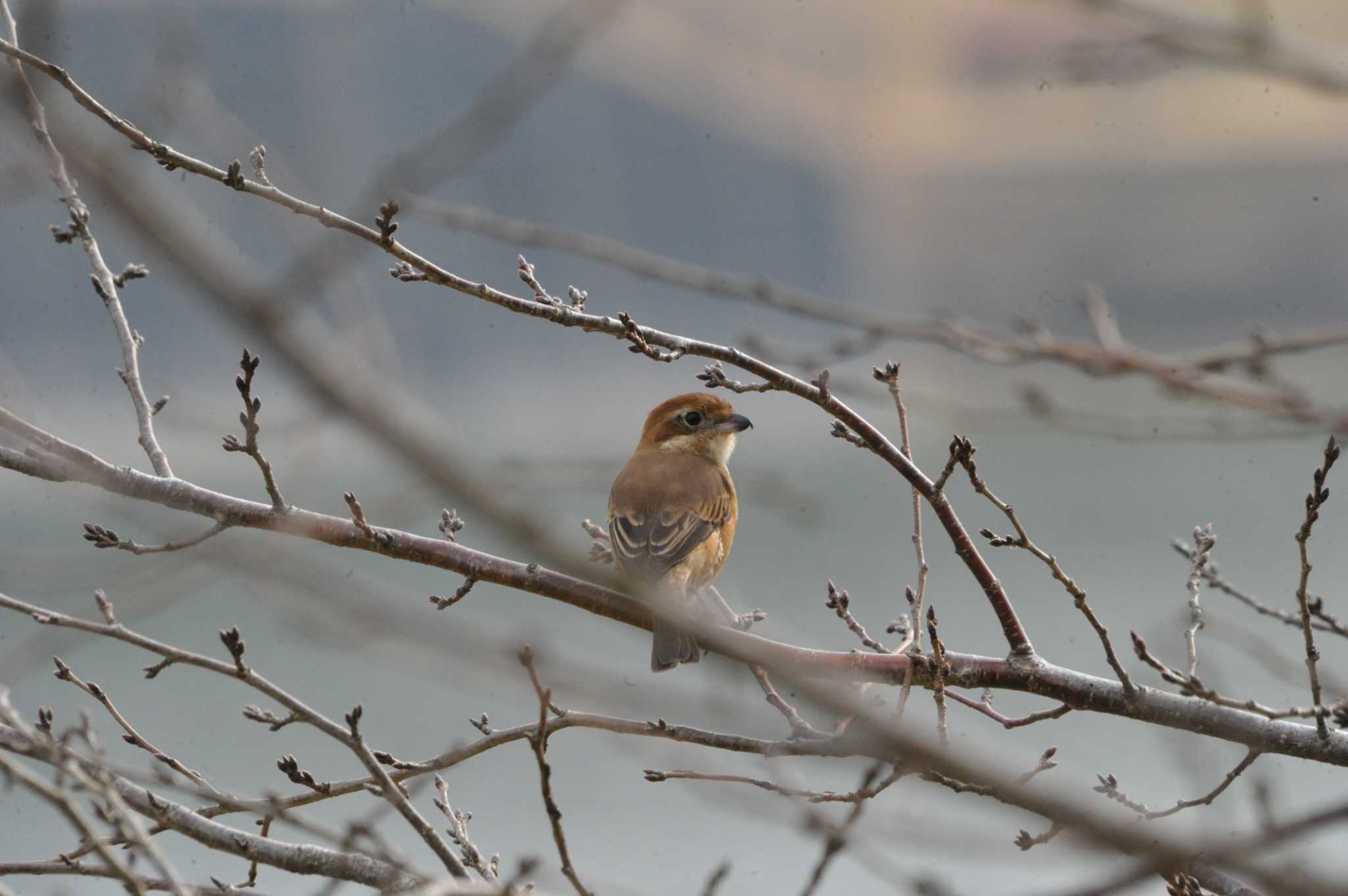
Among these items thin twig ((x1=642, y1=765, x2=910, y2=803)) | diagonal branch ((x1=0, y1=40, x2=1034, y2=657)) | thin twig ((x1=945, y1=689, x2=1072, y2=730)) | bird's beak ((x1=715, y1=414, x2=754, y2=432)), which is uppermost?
bird's beak ((x1=715, y1=414, x2=754, y2=432))

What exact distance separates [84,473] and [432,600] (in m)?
0.86

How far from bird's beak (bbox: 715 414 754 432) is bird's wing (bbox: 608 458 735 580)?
0.92 feet

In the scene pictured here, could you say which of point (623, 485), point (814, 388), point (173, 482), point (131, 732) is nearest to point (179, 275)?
point (814, 388)

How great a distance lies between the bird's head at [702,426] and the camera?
529 cm

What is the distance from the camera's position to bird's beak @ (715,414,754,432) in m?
5.19

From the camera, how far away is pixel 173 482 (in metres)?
2.94

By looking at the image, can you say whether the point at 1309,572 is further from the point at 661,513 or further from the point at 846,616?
the point at 661,513

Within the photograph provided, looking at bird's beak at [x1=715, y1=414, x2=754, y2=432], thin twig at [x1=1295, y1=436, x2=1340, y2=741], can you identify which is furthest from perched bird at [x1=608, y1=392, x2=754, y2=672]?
thin twig at [x1=1295, y1=436, x2=1340, y2=741]

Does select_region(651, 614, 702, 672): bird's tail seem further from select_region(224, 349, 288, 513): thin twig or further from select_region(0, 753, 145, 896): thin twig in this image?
select_region(0, 753, 145, 896): thin twig

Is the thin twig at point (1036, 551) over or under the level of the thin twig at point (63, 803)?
over

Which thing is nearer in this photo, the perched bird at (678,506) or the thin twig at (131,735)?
the thin twig at (131,735)

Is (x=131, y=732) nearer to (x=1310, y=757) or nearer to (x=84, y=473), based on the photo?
(x=84, y=473)

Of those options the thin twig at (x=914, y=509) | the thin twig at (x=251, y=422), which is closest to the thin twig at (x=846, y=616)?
the thin twig at (x=914, y=509)

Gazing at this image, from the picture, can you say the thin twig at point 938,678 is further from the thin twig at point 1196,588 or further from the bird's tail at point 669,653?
the bird's tail at point 669,653
